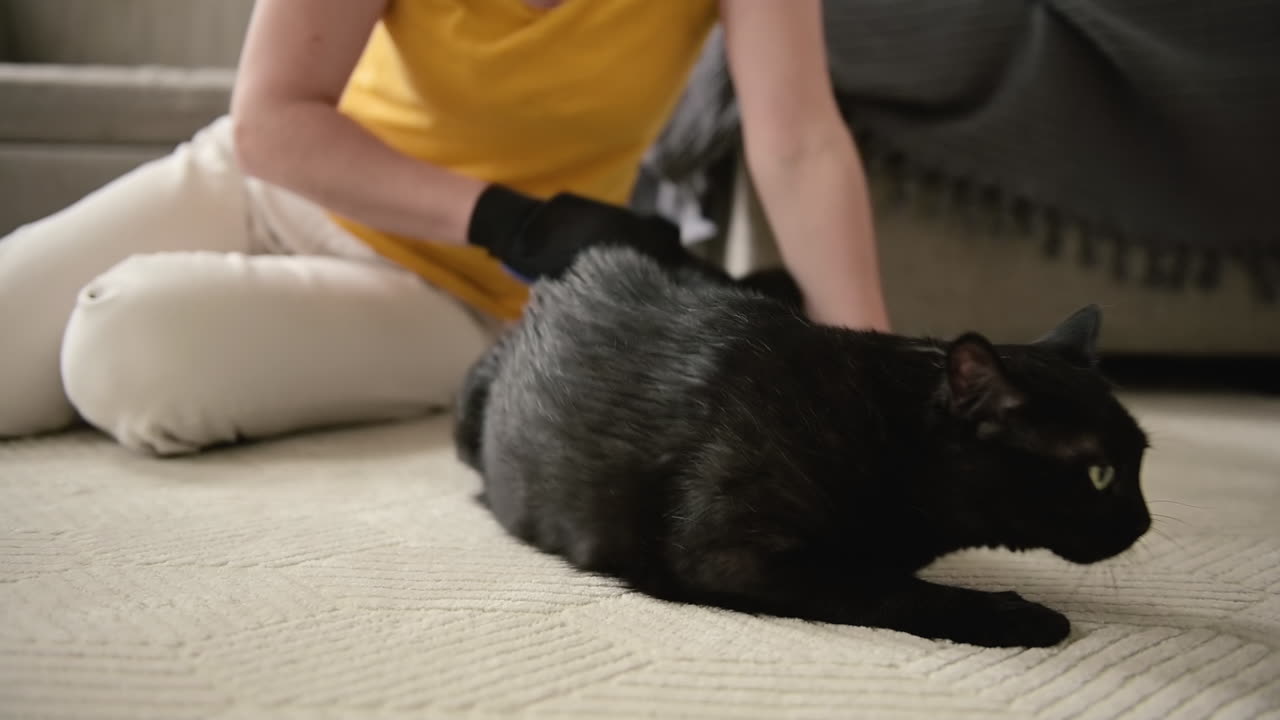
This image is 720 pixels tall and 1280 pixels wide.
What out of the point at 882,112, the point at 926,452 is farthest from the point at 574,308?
the point at 882,112

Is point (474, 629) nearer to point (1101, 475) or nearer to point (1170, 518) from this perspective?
point (1101, 475)

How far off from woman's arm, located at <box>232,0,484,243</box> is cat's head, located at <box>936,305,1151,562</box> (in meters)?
0.63

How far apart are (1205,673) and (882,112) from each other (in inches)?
43.7

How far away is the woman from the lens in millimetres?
1120

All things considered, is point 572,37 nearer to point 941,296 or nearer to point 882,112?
point 882,112

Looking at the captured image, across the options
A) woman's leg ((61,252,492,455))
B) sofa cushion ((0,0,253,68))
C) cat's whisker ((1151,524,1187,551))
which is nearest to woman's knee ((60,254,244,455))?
woman's leg ((61,252,492,455))

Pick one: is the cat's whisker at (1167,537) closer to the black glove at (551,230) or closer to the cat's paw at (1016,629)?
the cat's paw at (1016,629)

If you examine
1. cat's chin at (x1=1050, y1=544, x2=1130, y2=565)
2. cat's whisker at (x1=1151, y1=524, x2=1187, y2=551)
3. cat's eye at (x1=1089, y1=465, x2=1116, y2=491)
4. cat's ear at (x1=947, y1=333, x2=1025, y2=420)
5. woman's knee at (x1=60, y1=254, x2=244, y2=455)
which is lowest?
woman's knee at (x1=60, y1=254, x2=244, y2=455)

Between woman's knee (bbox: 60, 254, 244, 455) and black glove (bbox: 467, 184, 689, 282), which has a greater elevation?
black glove (bbox: 467, 184, 689, 282)

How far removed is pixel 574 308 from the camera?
874mm

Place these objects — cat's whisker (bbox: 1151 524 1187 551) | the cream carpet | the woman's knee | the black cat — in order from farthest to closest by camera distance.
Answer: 1. the woman's knee
2. cat's whisker (bbox: 1151 524 1187 551)
3. the black cat
4. the cream carpet

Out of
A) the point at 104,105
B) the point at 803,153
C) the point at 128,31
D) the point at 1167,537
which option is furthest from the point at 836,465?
the point at 128,31

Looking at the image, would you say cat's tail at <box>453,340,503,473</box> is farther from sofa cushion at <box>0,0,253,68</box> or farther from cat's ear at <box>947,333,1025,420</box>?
sofa cushion at <box>0,0,253,68</box>

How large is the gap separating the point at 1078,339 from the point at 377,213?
30.8 inches
